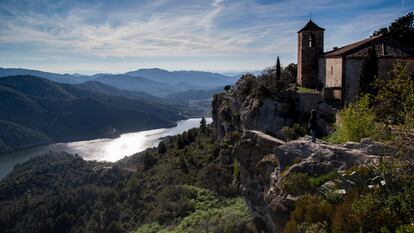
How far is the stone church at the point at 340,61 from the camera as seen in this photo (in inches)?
1077

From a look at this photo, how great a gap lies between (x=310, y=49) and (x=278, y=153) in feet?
87.7

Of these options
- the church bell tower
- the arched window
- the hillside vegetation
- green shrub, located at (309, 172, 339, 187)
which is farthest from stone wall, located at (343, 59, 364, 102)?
green shrub, located at (309, 172, 339, 187)

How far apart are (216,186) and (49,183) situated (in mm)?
100658

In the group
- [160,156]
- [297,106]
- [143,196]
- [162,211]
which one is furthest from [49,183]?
[297,106]

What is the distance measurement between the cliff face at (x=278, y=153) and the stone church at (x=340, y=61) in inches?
84.9

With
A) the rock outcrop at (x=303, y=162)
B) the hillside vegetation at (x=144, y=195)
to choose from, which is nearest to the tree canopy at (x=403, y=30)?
the hillside vegetation at (x=144, y=195)

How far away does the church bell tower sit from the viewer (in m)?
39.1

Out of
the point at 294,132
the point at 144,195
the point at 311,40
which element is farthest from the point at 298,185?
the point at 144,195

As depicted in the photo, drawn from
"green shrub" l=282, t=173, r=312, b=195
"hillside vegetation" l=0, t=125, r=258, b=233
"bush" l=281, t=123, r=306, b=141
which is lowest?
"hillside vegetation" l=0, t=125, r=258, b=233

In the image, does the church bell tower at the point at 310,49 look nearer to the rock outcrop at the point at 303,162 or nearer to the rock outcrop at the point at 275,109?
the rock outcrop at the point at 275,109

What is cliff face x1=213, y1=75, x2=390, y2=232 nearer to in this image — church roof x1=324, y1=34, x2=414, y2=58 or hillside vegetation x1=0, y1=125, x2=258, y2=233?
hillside vegetation x1=0, y1=125, x2=258, y2=233

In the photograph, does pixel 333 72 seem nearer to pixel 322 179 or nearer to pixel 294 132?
pixel 294 132

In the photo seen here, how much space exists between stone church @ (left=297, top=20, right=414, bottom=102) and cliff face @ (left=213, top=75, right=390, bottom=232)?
216 cm

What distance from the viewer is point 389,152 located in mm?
12109
